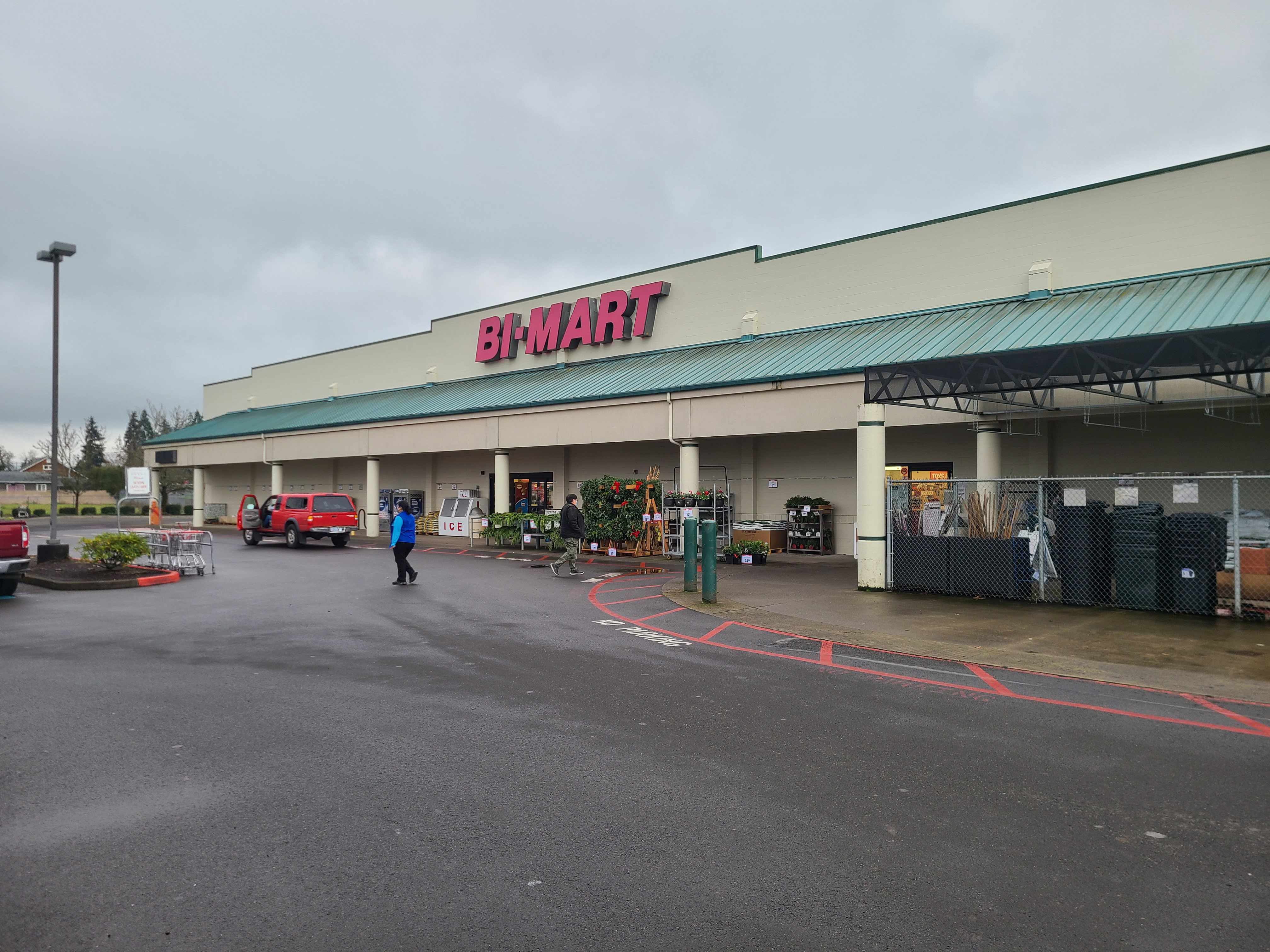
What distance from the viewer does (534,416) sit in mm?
27203

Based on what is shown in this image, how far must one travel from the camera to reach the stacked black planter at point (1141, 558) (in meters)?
12.2

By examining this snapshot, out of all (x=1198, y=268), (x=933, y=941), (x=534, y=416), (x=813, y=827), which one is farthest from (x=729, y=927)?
(x=534, y=416)

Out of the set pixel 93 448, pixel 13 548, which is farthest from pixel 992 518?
pixel 93 448

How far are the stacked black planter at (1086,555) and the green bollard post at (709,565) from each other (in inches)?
224

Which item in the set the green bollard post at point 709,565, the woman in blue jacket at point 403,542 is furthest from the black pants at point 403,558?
the green bollard post at point 709,565

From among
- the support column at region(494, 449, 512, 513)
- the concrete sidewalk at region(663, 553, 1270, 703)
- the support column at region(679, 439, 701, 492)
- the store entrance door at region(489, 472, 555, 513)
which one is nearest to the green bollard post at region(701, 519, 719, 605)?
the concrete sidewalk at region(663, 553, 1270, 703)

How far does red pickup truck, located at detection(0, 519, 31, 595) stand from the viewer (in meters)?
13.9

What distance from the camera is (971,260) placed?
20734 mm

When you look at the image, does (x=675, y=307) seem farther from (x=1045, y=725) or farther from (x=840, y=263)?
(x=1045, y=725)

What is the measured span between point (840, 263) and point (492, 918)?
2231cm

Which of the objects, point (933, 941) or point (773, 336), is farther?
point (773, 336)

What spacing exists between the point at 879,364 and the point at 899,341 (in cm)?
346

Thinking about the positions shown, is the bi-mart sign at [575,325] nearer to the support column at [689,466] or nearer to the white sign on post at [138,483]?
the support column at [689,466]

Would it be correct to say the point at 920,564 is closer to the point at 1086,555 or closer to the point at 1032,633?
the point at 1086,555
